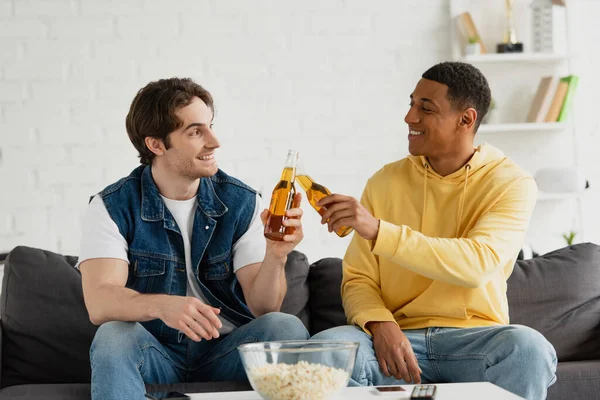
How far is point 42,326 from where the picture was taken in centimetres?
253

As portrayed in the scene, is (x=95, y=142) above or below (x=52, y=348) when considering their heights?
above

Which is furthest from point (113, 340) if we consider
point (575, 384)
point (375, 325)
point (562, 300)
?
point (562, 300)

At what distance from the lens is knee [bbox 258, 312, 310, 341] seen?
2158 millimetres

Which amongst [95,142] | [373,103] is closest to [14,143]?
[95,142]

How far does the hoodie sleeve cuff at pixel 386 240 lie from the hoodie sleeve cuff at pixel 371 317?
205 millimetres

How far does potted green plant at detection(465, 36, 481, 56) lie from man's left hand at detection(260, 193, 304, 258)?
6.79ft

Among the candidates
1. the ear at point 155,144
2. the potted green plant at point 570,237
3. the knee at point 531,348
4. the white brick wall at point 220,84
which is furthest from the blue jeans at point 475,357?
the potted green plant at point 570,237

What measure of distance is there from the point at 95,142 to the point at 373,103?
1266 mm

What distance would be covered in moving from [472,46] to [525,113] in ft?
1.42

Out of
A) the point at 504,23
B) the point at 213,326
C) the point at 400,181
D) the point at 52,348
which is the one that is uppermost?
the point at 504,23

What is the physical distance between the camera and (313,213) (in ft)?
13.0

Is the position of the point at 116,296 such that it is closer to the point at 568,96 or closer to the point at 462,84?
the point at 462,84

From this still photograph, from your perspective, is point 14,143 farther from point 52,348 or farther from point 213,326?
point 213,326

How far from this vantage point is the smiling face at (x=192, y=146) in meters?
2.39
